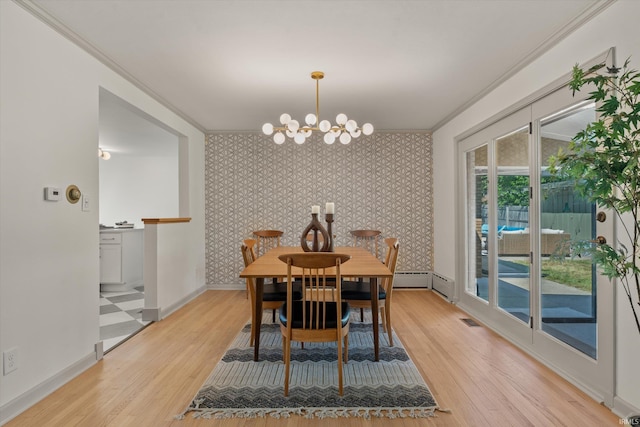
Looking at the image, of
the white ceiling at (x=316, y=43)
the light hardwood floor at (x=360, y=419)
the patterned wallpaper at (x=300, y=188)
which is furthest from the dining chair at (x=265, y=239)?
the white ceiling at (x=316, y=43)

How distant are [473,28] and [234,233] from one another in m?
4.13

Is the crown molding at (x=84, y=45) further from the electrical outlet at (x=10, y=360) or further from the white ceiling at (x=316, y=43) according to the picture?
the electrical outlet at (x=10, y=360)

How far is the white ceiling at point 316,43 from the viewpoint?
2.28 m

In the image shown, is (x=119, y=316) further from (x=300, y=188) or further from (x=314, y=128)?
(x=314, y=128)

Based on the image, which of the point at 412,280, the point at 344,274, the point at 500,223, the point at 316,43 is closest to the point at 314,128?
the point at 316,43

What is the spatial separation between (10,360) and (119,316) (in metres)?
2.12

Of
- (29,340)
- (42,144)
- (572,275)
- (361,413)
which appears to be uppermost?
(42,144)

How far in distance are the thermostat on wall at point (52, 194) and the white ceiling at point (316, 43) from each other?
108 cm

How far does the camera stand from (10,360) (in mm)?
2072

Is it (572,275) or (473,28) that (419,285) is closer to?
(572,275)

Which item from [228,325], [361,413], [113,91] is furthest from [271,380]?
[113,91]

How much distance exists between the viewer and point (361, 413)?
213cm

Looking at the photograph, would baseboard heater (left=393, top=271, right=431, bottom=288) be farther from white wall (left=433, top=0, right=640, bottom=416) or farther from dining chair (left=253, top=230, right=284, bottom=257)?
white wall (left=433, top=0, right=640, bottom=416)

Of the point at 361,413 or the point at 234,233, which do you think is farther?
the point at 234,233
